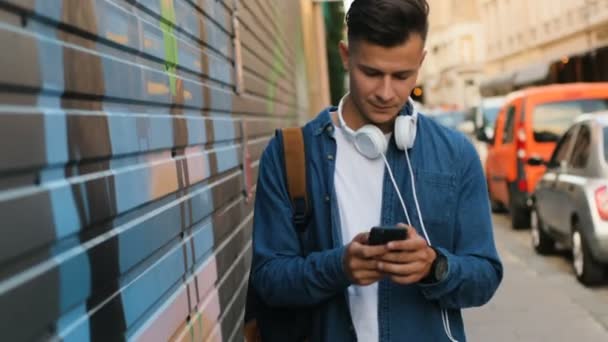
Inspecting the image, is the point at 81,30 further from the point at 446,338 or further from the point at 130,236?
the point at 446,338

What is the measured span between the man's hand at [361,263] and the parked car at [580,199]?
6.34m

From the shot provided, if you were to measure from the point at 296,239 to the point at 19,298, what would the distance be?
0.94 metres

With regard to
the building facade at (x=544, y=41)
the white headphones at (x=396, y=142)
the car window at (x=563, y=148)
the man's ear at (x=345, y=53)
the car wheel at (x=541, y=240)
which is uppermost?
the building facade at (x=544, y=41)

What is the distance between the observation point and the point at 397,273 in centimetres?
210

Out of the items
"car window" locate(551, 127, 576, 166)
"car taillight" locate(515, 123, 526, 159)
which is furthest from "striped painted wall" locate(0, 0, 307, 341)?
"car taillight" locate(515, 123, 526, 159)

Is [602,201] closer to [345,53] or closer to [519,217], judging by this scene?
[519,217]

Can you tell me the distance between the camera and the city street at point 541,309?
6730 mm

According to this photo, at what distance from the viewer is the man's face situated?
91.4 inches

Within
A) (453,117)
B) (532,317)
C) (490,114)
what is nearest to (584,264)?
(532,317)

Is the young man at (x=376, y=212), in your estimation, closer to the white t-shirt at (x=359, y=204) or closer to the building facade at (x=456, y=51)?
the white t-shirt at (x=359, y=204)

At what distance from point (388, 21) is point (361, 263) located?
24.0 inches

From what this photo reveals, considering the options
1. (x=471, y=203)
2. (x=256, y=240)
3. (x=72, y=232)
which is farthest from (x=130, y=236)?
(x=471, y=203)

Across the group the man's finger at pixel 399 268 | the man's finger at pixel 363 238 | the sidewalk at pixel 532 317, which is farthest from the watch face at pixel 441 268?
the sidewalk at pixel 532 317

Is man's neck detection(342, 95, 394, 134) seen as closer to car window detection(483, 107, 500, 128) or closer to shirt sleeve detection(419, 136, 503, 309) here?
shirt sleeve detection(419, 136, 503, 309)
